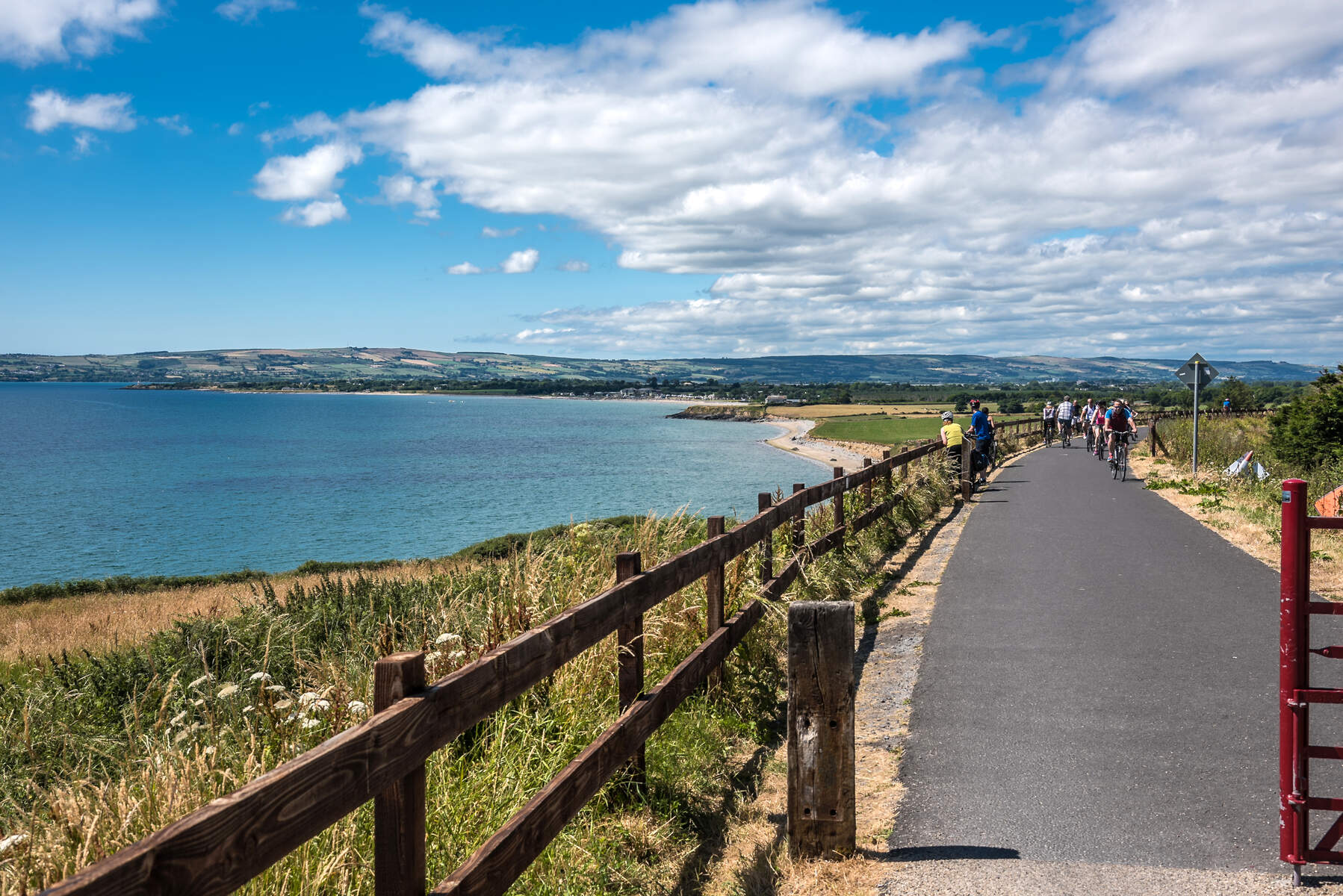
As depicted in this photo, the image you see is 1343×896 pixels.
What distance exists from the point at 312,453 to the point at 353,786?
10739 cm

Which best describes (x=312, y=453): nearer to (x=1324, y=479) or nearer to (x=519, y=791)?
(x=1324, y=479)

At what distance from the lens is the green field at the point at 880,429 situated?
106875 millimetres

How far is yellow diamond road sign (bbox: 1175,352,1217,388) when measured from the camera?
26.2 m

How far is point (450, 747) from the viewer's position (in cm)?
488

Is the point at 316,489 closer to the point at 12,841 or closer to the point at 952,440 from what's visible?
the point at 952,440

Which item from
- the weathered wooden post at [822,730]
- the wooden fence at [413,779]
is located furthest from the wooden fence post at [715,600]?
the weathered wooden post at [822,730]

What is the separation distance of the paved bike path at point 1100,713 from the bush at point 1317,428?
20.4m

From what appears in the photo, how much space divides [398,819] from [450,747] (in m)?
2.18

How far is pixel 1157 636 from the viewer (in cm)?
842

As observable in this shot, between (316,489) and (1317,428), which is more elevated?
(1317,428)

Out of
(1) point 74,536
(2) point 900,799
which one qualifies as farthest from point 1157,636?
(1) point 74,536

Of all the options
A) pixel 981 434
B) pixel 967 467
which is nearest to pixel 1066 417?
pixel 981 434

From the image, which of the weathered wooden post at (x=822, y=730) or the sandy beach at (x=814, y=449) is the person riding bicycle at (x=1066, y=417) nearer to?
the sandy beach at (x=814, y=449)

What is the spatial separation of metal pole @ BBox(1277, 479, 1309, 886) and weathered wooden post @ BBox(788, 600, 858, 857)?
179 centimetres
